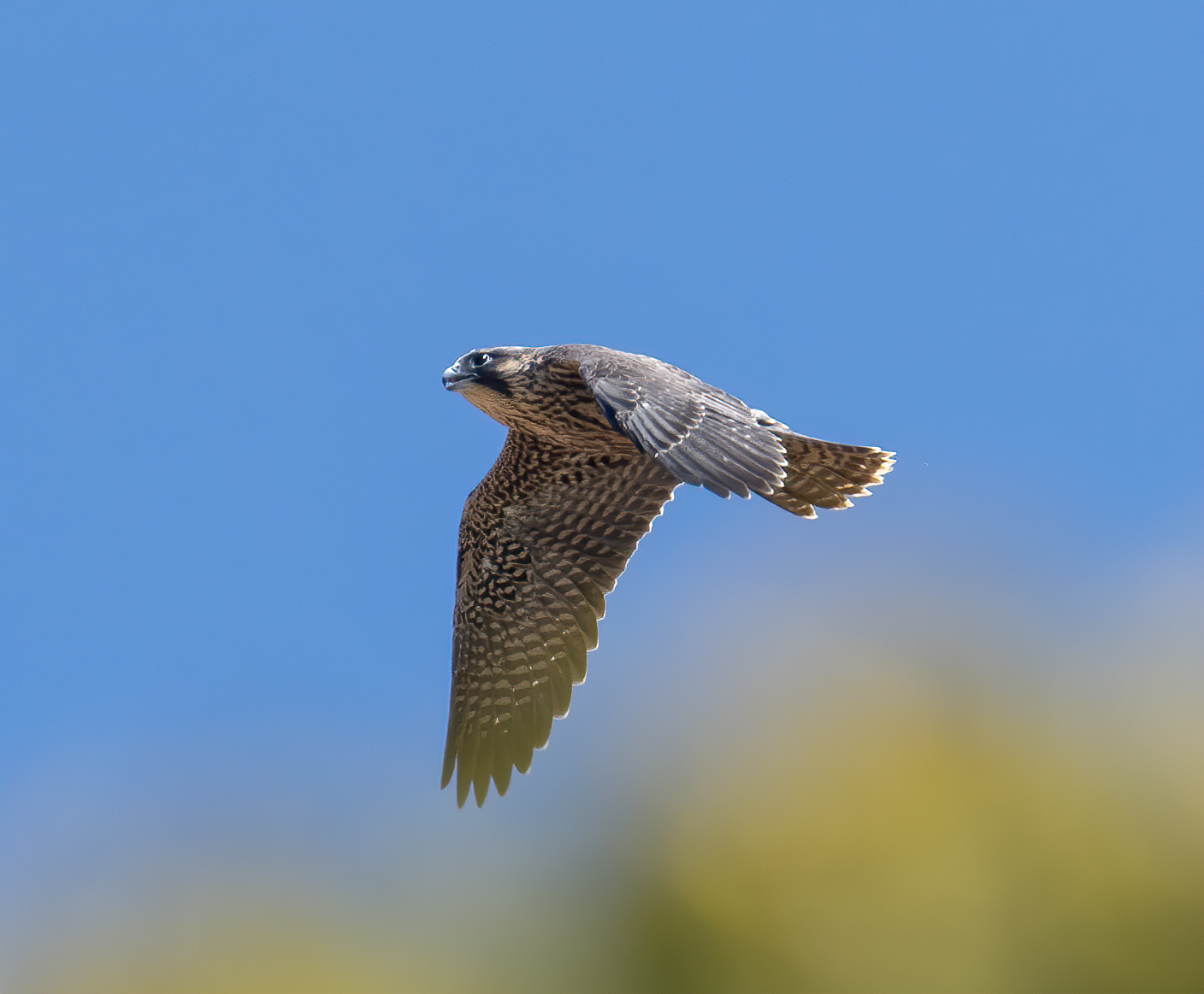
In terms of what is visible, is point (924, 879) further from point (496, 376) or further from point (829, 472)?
point (496, 376)

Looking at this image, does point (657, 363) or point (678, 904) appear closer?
point (657, 363)

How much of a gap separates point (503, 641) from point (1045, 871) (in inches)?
138

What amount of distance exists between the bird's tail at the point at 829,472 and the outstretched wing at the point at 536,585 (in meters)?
0.91

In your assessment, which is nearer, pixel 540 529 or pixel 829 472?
pixel 829 472

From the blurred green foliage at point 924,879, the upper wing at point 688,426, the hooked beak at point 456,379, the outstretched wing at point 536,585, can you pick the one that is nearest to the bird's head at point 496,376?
the hooked beak at point 456,379

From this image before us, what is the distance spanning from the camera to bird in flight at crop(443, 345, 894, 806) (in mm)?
8211

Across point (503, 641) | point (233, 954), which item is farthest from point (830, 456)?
point (233, 954)

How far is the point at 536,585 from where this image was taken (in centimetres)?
906

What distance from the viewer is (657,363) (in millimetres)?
7488

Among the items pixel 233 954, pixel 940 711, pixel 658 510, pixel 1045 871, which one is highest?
pixel 658 510

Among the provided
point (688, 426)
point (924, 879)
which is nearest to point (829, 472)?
point (688, 426)

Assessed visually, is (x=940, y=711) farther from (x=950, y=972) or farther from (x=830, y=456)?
(x=830, y=456)

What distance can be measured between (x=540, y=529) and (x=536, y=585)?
0.34 meters

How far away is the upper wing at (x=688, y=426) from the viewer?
645cm
